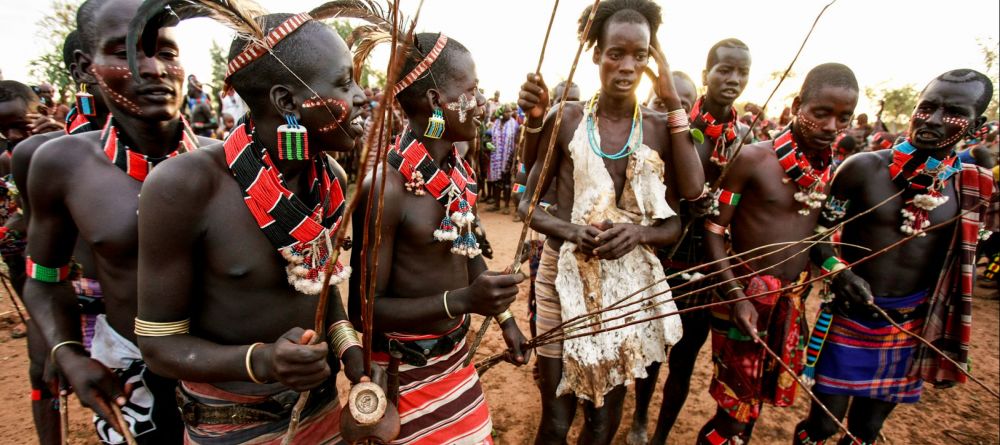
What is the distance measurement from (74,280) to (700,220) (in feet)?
12.4

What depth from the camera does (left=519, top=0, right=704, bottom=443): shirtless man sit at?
2.47 meters

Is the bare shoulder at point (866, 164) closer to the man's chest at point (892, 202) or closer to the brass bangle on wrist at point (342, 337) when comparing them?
the man's chest at point (892, 202)

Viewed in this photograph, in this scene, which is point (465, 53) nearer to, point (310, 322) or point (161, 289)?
point (310, 322)

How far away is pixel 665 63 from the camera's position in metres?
2.61

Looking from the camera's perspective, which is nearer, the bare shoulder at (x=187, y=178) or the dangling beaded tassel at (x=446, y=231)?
the bare shoulder at (x=187, y=178)

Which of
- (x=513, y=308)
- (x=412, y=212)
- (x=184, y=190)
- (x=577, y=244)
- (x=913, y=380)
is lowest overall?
(x=513, y=308)

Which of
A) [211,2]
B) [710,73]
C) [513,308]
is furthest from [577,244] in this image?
[513,308]

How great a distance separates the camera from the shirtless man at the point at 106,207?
5.50ft

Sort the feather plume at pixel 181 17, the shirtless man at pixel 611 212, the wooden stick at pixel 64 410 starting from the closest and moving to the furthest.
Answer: the feather plume at pixel 181 17
the wooden stick at pixel 64 410
the shirtless man at pixel 611 212

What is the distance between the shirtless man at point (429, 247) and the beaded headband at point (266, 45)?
0.48 m

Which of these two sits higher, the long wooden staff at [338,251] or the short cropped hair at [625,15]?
the short cropped hair at [625,15]

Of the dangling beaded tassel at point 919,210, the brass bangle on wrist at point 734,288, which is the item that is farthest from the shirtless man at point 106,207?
the dangling beaded tassel at point 919,210

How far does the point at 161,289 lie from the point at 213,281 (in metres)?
0.15

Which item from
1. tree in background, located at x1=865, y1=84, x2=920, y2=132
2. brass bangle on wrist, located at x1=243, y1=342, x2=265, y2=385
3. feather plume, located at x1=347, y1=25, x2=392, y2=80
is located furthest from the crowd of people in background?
tree in background, located at x1=865, y1=84, x2=920, y2=132
